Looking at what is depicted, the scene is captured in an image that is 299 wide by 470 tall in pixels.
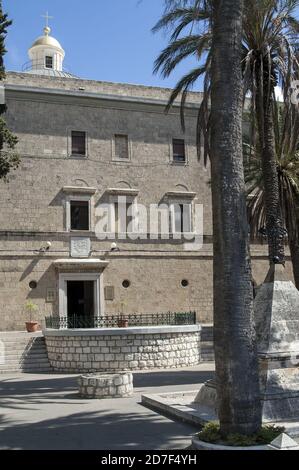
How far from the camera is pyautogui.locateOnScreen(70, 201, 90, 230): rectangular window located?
2419 cm

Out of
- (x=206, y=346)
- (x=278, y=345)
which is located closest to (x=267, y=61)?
(x=278, y=345)

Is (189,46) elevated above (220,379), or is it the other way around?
(189,46)

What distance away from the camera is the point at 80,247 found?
23875 mm

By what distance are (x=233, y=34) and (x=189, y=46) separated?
836cm

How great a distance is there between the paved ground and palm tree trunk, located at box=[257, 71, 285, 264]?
13.0 feet

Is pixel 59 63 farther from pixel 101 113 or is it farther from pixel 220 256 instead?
pixel 220 256

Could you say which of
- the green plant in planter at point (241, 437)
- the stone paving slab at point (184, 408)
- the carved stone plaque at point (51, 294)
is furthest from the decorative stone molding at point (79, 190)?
the green plant in planter at point (241, 437)

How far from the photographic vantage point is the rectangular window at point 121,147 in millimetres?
25317

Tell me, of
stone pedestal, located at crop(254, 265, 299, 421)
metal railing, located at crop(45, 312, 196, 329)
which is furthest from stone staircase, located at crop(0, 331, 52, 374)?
stone pedestal, located at crop(254, 265, 299, 421)

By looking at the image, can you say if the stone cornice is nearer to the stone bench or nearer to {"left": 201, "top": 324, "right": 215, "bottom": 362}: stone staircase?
{"left": 201, "top": 324, "right": 215, "bottom": 362}: stone staircase

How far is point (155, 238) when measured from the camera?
25.2 m

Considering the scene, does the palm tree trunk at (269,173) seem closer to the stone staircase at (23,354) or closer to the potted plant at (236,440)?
the potted plant at (236,440)

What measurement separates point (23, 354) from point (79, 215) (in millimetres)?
7031

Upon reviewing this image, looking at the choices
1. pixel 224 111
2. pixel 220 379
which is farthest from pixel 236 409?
pixel 224 111
